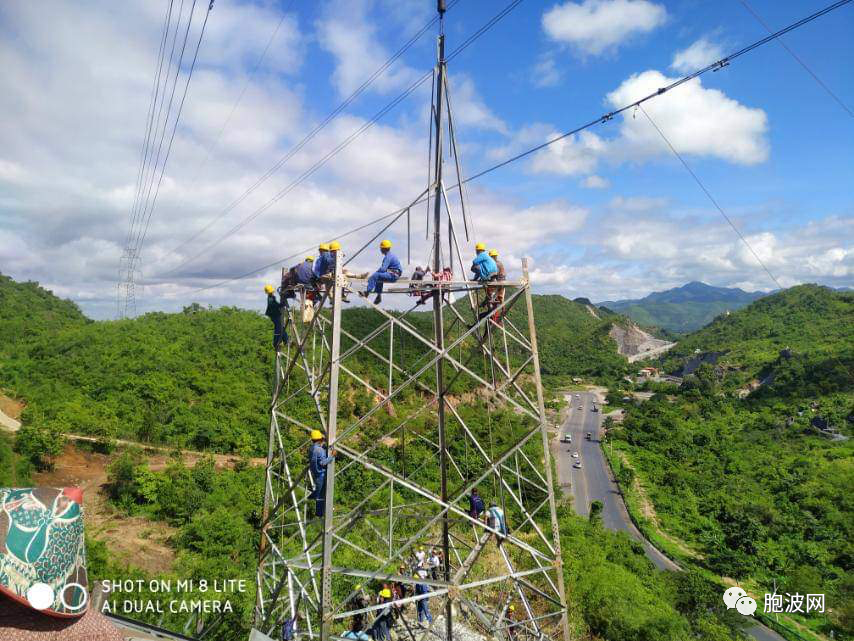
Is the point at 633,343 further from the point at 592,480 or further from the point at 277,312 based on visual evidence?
the point at 277,312

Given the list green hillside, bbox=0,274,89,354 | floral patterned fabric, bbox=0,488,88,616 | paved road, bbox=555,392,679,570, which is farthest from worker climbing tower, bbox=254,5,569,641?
green hillside, bbox=0,274,89,354

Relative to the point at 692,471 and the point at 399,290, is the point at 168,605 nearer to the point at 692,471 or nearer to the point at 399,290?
the point at 399,290

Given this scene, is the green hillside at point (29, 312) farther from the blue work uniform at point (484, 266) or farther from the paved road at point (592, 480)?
the paved road at point (592, 480)

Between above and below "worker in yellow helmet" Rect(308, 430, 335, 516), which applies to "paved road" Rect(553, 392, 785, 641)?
below
